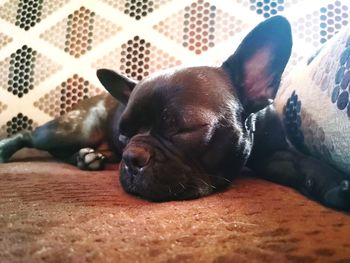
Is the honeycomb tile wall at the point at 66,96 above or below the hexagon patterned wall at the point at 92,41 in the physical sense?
below

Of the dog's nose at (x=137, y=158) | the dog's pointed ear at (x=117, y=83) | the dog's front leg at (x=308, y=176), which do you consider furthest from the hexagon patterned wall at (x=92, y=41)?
the dog's nose at (x=137, y=158)

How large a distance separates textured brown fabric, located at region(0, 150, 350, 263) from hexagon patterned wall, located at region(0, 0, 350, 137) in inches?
44.0

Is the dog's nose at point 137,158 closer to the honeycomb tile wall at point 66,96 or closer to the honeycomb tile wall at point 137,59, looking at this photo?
the honeycomb tile wall at point 137,59

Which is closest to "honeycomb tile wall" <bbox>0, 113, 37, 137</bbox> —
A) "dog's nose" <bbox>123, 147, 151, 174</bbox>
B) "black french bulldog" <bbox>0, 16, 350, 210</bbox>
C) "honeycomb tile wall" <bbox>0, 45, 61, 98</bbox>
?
"honeycomb tile wall" <bbox>0, 45, 61, 98</bbox>

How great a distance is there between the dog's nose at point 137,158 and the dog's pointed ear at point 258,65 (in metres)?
0.40

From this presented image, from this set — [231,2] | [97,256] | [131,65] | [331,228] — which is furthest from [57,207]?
[231,2]

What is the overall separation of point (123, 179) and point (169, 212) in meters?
0.35

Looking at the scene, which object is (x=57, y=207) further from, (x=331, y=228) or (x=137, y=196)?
(x=331, y=228)

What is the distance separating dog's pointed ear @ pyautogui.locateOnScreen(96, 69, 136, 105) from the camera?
5.86 ft

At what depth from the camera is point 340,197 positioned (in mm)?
1004

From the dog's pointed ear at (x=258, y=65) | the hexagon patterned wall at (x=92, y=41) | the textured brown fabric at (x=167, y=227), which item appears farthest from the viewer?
the hexagon patterned wall at (x=92, y=41)

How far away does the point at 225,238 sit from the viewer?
2.55 feet

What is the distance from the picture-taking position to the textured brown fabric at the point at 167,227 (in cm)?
69

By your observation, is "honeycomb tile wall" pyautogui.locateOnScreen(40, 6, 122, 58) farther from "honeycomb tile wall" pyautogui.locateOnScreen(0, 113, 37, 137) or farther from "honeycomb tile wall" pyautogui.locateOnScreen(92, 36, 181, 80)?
"honeycomb tile wall" pyautogui.locateOnScreen(0, 113, 37, 137)
